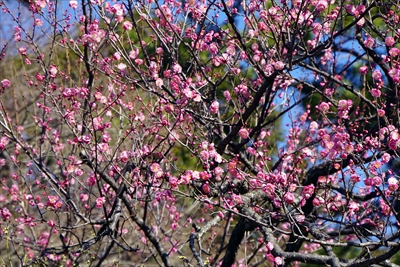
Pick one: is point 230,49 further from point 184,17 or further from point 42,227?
point 42,227

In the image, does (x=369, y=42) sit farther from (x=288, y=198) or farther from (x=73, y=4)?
(x=73, y=4)

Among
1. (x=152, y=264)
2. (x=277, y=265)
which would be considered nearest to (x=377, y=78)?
(x=277, y=265)

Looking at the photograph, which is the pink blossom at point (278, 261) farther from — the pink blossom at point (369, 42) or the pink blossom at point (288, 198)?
the pink blossom at point (369, 42)

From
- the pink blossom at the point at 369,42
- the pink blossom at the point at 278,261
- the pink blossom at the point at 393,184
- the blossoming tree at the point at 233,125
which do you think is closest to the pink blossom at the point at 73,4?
the blossoming tree at the point at 233,125

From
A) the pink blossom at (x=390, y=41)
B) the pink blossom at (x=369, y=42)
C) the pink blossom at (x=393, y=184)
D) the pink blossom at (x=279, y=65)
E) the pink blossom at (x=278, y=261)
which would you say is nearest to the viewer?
the pink blossom at (x=393, y=184)

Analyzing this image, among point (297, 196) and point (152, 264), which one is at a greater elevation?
point (152, 264)

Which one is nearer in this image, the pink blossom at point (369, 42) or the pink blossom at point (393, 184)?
the pink blossom at point (393, 184)

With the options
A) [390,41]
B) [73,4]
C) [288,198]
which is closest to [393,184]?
[288,198]

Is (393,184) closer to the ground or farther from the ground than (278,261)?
farther from the ground

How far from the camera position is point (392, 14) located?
447cm

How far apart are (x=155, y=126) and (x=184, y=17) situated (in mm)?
887

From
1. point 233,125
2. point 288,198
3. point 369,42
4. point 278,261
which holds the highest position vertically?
point 369,42

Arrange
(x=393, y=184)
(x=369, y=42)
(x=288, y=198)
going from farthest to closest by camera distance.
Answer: (x=369, y=42) < (x=288, y=198) < (x=393, y=184)

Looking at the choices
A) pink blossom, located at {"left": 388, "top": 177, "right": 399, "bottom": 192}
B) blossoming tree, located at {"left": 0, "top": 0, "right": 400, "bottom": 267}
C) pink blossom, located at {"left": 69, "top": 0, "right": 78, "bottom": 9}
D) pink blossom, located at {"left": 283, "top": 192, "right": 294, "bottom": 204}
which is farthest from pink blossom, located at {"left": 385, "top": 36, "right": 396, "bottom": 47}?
pink blossom, located at {"left": 69, "top": 0, "right": 78, "bottom": 9}
